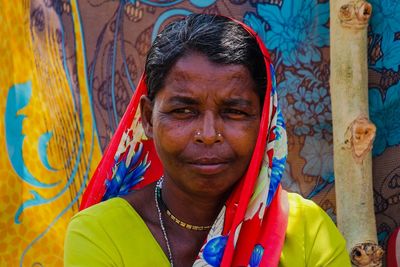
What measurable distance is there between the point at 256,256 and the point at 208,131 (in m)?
0.43

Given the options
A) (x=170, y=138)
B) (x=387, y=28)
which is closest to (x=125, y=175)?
(x=170, y=138)

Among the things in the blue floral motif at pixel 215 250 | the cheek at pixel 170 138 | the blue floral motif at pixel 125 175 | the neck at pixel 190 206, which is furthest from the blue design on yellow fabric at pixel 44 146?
the blue floral motif at pixel 215 250

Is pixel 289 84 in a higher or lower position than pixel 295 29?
lower

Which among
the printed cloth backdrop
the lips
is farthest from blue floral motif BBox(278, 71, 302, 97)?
the lips

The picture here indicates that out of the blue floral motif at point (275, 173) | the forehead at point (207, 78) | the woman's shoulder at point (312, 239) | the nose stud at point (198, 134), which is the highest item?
the forehead at point (207, 78)

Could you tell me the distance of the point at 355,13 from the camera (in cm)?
294

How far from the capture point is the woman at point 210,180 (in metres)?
2.28

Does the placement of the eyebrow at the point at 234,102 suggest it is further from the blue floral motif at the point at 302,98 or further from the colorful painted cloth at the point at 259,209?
the blue floral motif at the point at 302,98

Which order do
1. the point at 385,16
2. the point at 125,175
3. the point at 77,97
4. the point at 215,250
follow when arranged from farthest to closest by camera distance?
1. the point at 77,97
2. the point at 385,16
3. the point at 125,175
4. the point at 215,250

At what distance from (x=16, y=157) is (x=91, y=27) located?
26.9 inches

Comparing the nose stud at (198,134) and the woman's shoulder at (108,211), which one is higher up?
the nose stud at (198,134)

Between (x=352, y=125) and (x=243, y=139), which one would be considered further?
(x=352, y=125)

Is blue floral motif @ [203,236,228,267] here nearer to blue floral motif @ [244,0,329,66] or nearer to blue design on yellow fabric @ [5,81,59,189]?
blue floral motif @ [244,0,329,66]

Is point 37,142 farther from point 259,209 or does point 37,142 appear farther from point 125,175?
point 259,209
